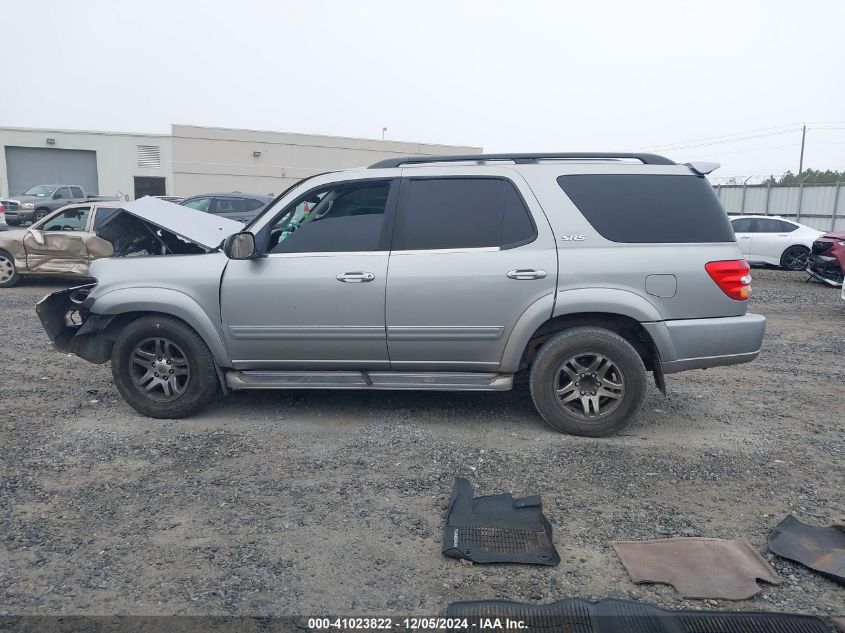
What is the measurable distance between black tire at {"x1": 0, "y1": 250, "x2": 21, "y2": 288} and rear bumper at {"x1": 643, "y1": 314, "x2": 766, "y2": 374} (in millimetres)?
11803

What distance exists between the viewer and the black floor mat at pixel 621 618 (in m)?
Result: 2.92

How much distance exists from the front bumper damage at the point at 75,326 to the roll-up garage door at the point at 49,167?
36428 mm

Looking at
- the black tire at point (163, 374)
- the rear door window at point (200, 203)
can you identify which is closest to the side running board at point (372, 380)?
the black tire at point (163, 374)

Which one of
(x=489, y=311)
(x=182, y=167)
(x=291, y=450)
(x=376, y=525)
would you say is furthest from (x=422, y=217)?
(x=182, y=167)

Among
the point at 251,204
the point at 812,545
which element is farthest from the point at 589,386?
the point at 251,204

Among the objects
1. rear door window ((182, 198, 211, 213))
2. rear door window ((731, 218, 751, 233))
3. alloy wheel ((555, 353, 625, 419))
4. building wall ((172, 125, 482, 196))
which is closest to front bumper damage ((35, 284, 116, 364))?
alloy wheel ((555, 353, 625, 419))

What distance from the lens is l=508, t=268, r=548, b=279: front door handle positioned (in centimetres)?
501

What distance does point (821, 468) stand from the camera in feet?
15.3

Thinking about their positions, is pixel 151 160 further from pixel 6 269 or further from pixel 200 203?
pixel 6 269

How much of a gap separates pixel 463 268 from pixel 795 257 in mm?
15082

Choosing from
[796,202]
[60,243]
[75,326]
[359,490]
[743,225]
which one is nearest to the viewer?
[359,490]

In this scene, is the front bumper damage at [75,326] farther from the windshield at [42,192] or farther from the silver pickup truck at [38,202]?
the windshield at [42,192]

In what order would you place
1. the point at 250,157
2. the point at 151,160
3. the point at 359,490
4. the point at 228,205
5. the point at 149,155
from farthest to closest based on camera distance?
the point at 250,157 → the point at 151,160 → the point at 149,155 → the point at 228,205 → the point at 359,490

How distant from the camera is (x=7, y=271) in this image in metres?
12.5
